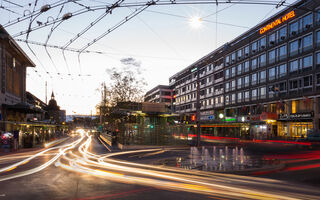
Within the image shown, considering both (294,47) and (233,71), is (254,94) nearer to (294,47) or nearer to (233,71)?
(233,71)

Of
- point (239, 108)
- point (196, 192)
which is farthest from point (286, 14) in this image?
point (196, 192)

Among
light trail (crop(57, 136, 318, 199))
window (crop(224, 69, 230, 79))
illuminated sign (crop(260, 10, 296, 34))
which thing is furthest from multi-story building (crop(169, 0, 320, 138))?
light trail (crop(57, 136, 318, 199))

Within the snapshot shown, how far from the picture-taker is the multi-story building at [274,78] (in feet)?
144

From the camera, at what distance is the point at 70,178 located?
1102 centimetres

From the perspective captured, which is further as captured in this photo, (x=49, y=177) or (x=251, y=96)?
(x=251, y=96)

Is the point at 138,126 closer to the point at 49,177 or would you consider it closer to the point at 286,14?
the point at 49,177

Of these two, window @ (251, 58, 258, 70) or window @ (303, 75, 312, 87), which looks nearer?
window @ (303, 75, 312, 87)

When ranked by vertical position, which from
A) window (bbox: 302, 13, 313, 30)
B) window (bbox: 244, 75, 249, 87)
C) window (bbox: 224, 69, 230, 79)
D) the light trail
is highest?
window (bbox: 302, 13, 313, 30)

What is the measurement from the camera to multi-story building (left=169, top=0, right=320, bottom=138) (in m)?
44.0

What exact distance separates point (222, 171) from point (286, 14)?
45001mm

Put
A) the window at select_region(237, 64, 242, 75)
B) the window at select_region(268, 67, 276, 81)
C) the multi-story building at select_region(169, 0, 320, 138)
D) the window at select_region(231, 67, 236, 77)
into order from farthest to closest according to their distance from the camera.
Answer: the window at select_region(231, 67, 236, 77), the window at select_region(237, 64, 242, 75), the window at select_region(268, 67, 276, 81), the multi-story building at select_region(169, 0, 320, 138)

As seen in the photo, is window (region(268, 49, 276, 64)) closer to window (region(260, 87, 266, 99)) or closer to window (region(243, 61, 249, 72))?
window (region(260, 87, 266, 99))

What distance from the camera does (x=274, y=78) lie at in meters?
52.5

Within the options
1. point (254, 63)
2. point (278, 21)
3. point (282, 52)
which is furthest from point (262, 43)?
point (282, 52)
